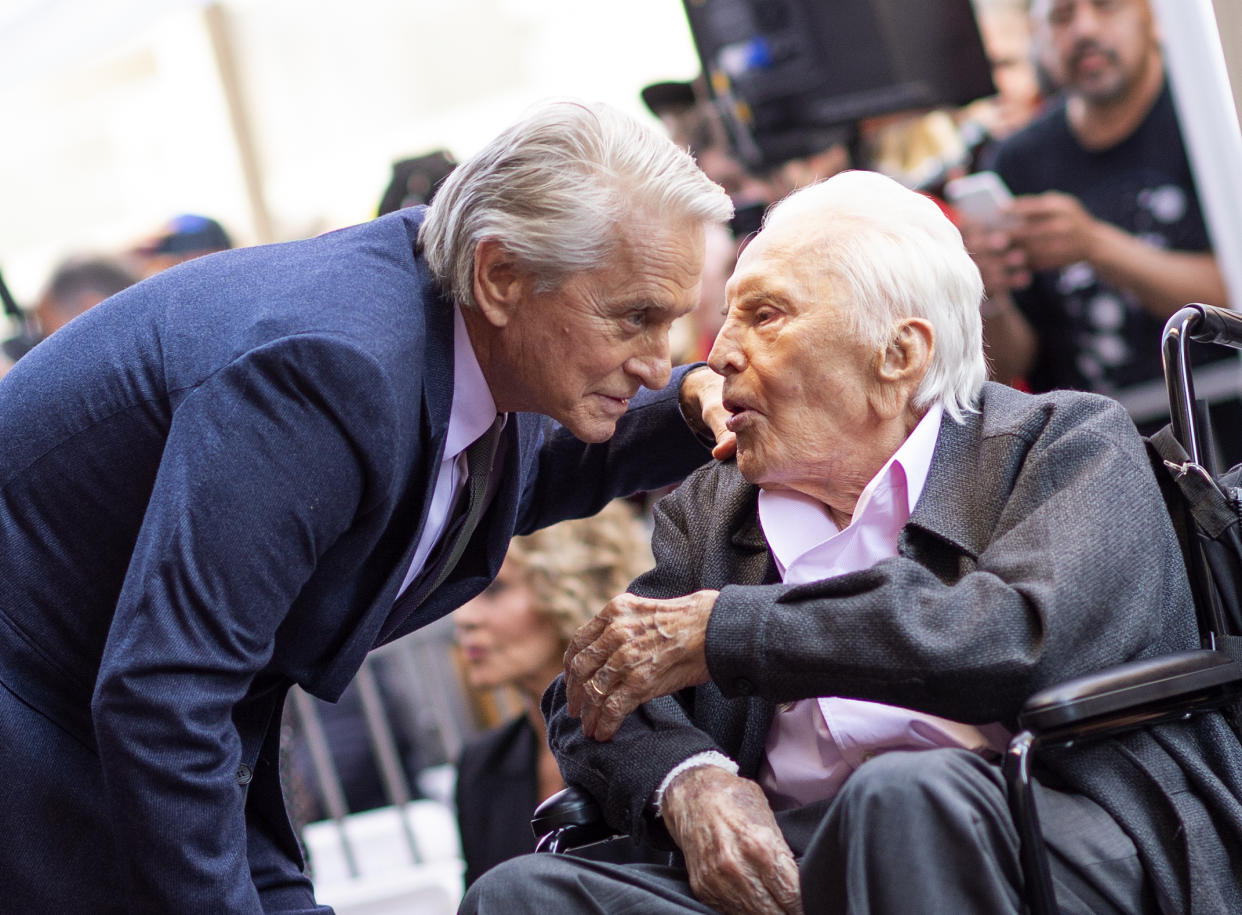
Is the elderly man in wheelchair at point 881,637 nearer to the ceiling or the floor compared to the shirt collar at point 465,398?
nearer to the floor

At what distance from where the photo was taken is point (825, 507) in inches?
76.8

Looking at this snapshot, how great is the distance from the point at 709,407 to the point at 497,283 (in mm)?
438

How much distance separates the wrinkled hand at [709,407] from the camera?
1.95 meters

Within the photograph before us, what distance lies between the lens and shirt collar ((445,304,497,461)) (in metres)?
1.76

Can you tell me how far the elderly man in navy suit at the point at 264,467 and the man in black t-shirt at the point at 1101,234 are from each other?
5.84 ft

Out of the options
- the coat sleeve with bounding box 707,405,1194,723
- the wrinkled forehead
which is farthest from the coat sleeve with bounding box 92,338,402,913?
the wrinkled forehead

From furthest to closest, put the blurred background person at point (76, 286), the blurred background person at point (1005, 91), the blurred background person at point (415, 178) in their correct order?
the blurred background person at point (76, 286)
the blurred background person at point (1005, 91)
the blurred background person at point (415, 178)

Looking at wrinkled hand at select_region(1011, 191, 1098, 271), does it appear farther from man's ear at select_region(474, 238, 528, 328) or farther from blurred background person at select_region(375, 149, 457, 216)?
man's ear at select_region(474, 238, 528, 328)

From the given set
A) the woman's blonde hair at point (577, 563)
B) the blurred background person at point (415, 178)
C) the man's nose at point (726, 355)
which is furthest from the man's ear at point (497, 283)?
the blurred background person at point (415, 178)

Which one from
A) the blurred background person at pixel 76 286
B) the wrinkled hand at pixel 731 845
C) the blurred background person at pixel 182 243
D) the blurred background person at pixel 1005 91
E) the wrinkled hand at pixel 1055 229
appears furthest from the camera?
the blurred background person at pixel 182 243

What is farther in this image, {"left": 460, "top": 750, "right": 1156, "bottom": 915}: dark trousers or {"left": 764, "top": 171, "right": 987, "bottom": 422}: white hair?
{"left": 764, "top": 171, "right": 987, "bottom": 422}: white hair

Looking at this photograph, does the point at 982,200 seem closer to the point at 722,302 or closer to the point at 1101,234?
the point at 1101,234

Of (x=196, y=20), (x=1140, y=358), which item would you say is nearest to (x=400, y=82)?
(x=196, y=20)

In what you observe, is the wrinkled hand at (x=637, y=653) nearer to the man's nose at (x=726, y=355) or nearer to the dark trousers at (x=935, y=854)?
the dark trousers at (x=935, y=854)
